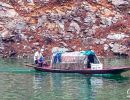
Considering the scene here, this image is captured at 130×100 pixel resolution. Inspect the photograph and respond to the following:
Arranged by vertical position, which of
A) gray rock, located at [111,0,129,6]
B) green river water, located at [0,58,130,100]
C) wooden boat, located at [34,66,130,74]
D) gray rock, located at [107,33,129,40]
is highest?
gray rock, located at [111,0,129,6]

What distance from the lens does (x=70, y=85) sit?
4997cm

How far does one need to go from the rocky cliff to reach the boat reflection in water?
29.8 m

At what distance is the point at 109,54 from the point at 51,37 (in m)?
11.6

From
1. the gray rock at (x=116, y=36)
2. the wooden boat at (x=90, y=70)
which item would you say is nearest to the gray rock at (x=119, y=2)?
the gray rock at (x=116, y=36)

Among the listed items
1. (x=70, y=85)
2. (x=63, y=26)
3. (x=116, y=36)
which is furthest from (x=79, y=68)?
(x=63, y=26)

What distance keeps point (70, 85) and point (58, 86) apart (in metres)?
1.44

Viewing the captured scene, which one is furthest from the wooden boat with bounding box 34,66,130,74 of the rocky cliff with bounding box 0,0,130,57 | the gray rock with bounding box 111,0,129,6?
the gray rock with bounding box 111,0,129,6

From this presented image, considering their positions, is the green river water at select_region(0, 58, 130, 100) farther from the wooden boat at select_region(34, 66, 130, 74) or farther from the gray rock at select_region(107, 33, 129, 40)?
the gray rock at select_region(107, 33, 129, 40)

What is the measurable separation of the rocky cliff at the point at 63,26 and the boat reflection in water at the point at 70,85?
Answer: 29803 millimetres

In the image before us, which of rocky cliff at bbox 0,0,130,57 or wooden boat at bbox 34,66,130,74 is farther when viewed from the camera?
rocky cliff at bbox 0,0,130,57

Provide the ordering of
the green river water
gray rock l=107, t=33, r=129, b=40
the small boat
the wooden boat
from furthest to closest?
gray rock l=107, t=33, r=129, b=40, the small boat, the wooden boat, the green river water

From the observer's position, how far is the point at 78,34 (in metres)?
92.4

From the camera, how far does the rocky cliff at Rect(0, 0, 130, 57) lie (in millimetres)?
89938

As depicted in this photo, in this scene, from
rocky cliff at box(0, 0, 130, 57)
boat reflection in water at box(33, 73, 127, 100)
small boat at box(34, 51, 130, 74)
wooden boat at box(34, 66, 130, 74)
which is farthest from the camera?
rocky cliff at box(0, 0, 130, 57)
